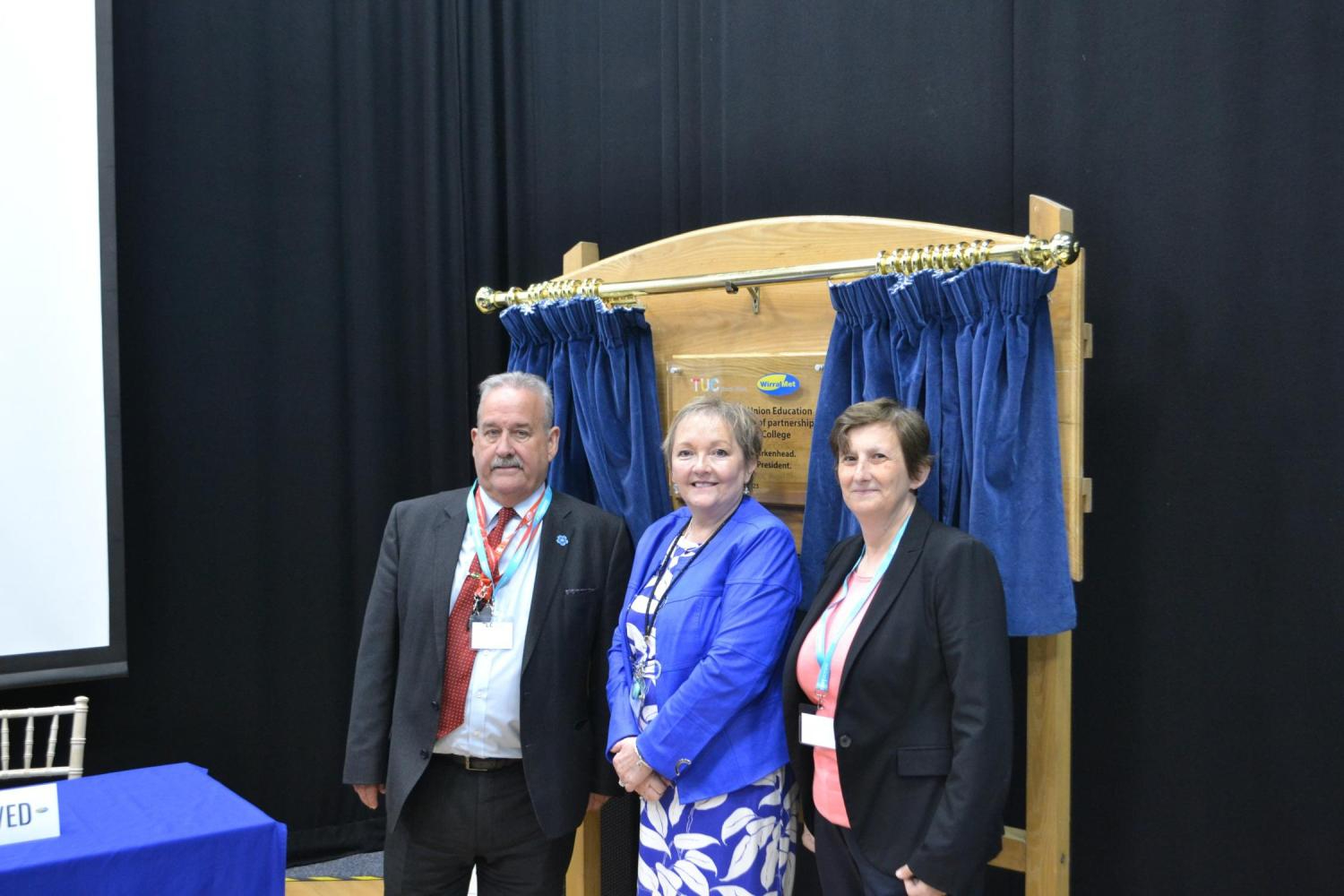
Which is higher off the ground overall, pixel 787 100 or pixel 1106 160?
pixel 787 100

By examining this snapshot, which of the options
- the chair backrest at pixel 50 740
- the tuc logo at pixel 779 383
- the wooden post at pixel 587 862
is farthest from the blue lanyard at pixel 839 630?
the chair backrest at pixel 50 740

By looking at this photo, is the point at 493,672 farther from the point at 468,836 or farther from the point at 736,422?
the point at 736,422

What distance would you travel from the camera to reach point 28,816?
1.87m

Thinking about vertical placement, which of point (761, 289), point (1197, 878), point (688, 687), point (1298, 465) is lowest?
point (1197, 878)

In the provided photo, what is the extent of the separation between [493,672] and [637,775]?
0.36 metres

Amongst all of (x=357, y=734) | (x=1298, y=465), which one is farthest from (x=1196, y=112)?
(x=357, y=734)

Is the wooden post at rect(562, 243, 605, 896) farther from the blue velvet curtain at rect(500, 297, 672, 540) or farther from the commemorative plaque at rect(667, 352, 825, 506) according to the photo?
the commemorative plaque at rect(667, 352, 825, 506)

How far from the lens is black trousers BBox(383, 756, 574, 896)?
2.15 m

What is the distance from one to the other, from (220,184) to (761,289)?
183 cm

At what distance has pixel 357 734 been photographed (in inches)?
88.4

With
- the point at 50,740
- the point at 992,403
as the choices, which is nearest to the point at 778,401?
the point at 992,403

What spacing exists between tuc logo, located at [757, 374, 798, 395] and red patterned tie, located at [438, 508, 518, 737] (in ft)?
2.34

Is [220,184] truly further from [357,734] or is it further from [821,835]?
[821,835]

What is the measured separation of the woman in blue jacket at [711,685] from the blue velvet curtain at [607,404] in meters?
0.47
